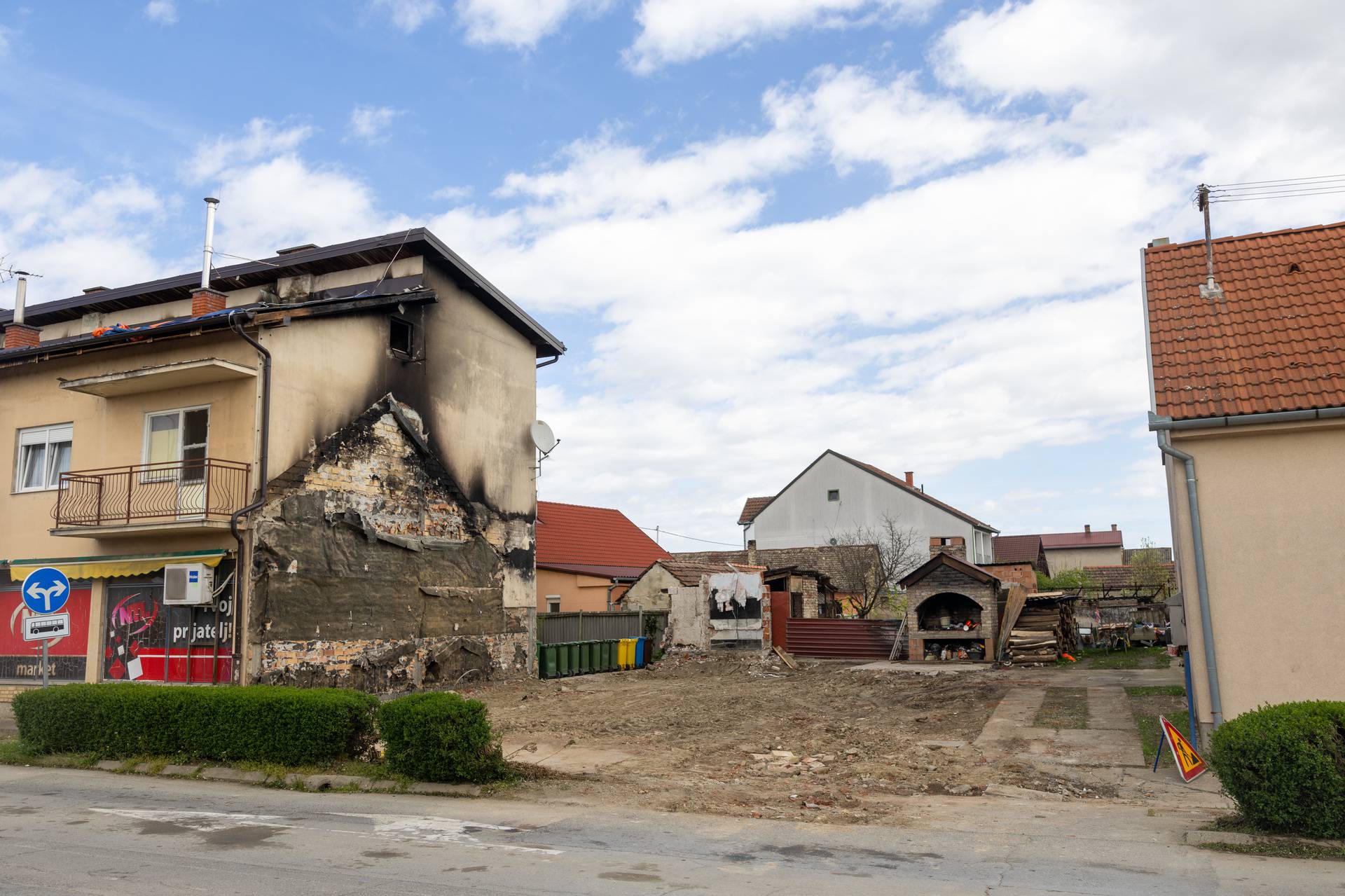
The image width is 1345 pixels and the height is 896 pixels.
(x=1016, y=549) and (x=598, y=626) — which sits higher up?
(x=1016, y=549)

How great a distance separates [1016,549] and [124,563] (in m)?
61.5

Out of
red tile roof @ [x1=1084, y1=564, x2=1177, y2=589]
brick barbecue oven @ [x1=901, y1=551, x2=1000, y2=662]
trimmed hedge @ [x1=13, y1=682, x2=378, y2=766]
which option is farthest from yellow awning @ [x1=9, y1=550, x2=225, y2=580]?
red tile roof @ [x1=1084, y1=564, x2=1177, y2=589]

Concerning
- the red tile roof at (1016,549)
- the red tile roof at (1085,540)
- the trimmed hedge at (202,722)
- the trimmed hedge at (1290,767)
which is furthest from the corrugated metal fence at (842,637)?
the red tile roof at (1085,540)

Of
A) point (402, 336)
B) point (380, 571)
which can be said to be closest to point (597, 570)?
point (402, 336)

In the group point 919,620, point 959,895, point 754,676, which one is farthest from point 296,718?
point 919,620

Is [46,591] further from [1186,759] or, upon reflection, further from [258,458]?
[1186,759]

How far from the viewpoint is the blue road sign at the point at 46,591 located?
12617 mm

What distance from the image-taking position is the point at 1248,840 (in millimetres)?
7676

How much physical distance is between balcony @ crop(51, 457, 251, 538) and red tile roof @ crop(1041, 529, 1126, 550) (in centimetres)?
7739

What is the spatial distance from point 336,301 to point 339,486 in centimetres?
375

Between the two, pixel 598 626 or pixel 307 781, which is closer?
pixel 307 781

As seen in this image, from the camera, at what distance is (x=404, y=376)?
21516mm

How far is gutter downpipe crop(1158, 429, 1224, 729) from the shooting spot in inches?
417

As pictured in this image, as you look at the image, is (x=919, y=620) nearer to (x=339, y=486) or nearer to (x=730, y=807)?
(x=339, y=486)
